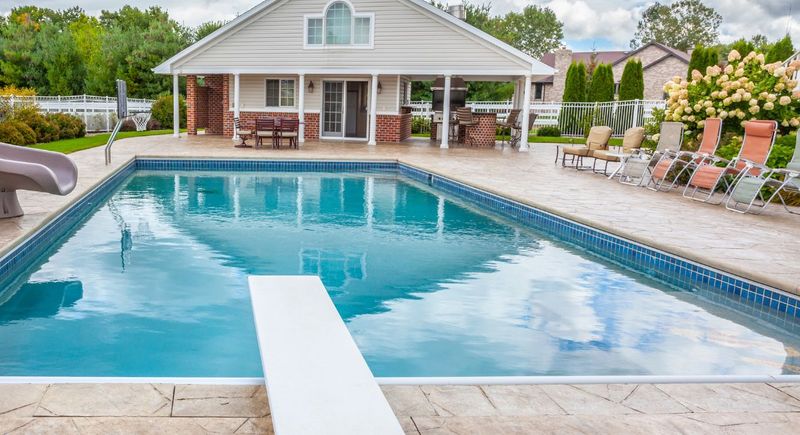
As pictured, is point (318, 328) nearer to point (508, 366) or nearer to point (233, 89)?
point (508, 366)

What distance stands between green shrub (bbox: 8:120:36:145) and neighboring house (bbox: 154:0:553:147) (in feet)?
14.4

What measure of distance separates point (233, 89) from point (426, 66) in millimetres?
6575

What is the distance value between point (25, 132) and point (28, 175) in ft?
36.9

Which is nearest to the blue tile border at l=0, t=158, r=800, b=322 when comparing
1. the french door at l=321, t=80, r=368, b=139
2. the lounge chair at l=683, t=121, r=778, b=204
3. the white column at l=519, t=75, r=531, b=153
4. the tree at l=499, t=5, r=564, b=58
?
the lounge chair at l=683, t=121, r=778, b=204

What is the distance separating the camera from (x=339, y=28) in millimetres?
19031

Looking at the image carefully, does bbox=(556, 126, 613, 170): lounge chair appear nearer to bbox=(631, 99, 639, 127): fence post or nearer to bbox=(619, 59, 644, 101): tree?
bbox=(631, 99, 639, 127): fence post

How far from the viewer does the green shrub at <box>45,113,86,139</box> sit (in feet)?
60.8

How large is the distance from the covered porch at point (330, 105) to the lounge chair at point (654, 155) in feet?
26.5

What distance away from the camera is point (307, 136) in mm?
20234

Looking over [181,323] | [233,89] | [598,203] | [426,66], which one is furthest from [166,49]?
[181,323]

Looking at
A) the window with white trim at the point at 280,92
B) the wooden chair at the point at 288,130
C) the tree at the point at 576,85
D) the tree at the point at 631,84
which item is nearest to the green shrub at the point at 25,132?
the wooden chair at the point at 288,130

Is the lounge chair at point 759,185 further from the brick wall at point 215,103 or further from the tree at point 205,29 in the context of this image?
the tree at point 205,29

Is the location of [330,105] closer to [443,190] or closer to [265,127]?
[265,127]

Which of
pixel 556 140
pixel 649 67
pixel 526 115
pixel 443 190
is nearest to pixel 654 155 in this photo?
pixel 443 190
